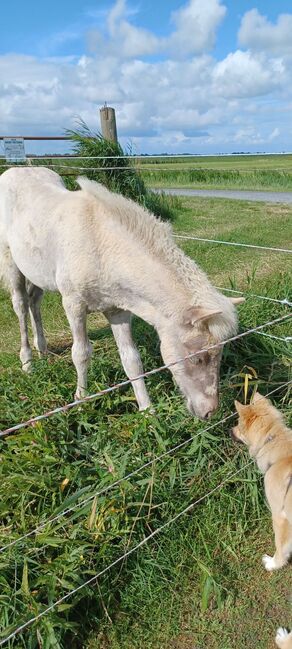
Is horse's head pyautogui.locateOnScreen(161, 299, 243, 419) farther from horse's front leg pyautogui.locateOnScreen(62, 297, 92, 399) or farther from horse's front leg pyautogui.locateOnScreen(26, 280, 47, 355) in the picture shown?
horse's front leg pyautogui.locateOnScreen(26, 280, 47, 355)

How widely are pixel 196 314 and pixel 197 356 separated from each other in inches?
10.8

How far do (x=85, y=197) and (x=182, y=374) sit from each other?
5.30 ft

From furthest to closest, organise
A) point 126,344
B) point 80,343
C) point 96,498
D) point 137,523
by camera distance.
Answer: point 126,344 < point 80,343 < point 137,523 < point 96,498

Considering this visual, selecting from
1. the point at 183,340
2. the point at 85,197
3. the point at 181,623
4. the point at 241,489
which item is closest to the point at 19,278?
the point at 85,197

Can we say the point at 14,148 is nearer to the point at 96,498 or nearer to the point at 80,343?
the point at 80,343

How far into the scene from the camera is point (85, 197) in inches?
151

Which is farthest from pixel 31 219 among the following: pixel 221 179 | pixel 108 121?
pixel 221 179

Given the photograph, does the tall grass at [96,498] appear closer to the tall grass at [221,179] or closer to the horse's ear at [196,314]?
the horse's ear at [196,314]

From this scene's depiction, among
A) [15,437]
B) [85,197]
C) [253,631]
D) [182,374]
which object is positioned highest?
[85,197]

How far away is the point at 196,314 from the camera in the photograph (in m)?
3.07

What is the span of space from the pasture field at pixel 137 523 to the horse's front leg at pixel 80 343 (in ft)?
0.46

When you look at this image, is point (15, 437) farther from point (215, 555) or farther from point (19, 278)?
point (19, 278)

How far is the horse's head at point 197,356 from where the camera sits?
307cm

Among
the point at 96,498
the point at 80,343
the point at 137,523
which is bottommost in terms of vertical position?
the point at 137,523
